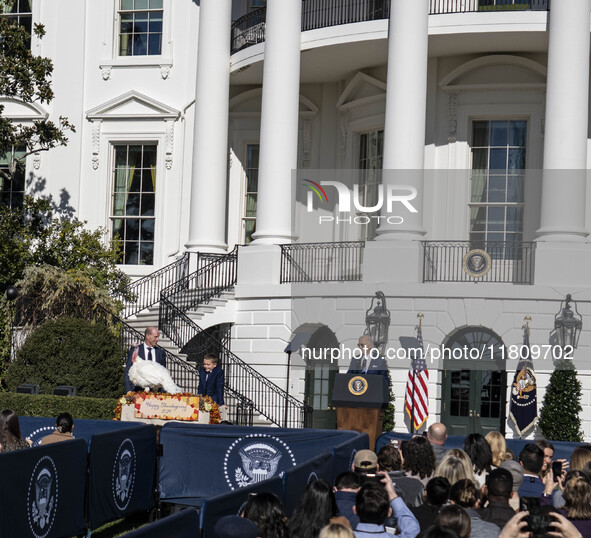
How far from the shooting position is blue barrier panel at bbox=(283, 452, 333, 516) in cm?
943

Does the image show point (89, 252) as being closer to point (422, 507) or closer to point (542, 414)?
point (542, 414)

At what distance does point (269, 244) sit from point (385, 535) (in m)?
18.5

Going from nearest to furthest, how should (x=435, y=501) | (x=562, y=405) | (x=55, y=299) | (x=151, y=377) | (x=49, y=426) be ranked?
(x=435, y=501) < (x=49, y=426) < (x=151, y=377) < (x=562, y=405) < (x=55, y=299)

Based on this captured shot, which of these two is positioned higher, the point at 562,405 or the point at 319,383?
the point at 562,405

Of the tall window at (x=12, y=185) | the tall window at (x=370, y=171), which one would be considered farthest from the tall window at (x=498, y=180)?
the tall window at (x=12, y=185)

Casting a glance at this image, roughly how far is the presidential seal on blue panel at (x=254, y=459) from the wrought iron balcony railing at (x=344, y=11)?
47.8ft

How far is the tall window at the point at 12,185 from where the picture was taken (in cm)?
2992

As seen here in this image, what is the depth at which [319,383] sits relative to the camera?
25.9 m

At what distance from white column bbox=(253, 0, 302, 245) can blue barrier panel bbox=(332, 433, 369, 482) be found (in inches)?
500

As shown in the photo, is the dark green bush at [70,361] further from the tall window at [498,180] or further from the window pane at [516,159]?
the window pane at [516,159]

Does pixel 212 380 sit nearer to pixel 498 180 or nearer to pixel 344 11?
pixel 498 180

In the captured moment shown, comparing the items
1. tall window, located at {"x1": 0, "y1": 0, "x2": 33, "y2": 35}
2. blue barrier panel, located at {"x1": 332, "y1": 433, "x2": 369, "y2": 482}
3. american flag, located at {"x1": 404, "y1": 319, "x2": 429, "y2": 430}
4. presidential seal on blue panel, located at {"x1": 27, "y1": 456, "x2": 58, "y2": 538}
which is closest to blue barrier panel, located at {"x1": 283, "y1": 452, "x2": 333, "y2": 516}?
blue barrier panel, located at {"x1": 332, "y1": 433, "x2": 369, "y2": 482}

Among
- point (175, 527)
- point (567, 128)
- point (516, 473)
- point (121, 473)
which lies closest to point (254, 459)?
point (121, 473)

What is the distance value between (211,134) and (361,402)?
12.4 m
